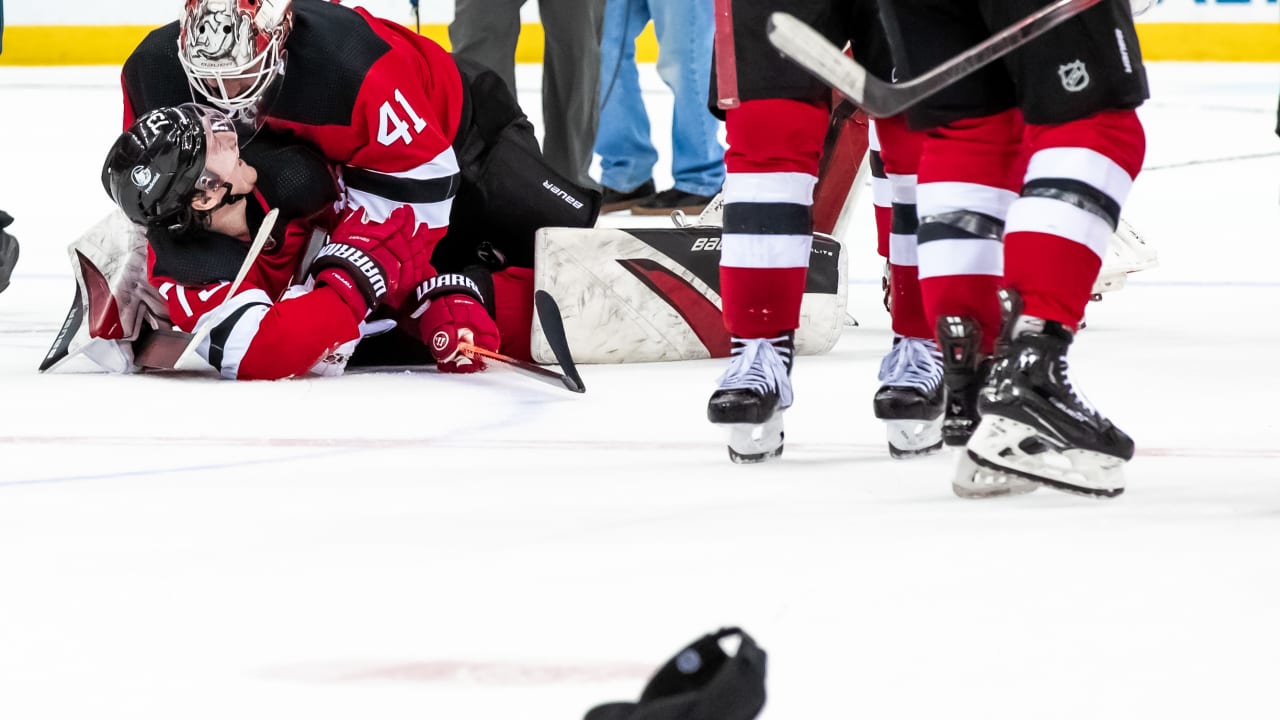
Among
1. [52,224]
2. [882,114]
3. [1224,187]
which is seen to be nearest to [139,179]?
[882,114]

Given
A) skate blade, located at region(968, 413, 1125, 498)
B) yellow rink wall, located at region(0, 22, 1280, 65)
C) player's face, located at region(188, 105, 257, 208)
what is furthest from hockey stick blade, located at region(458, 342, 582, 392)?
yellow rink wall, located at region(0, 22, 1280, 65)

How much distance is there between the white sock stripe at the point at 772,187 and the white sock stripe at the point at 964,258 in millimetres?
183

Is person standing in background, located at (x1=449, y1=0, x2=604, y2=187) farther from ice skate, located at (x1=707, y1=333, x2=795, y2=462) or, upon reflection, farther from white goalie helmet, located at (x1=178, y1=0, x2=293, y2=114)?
ice skate, located at (x1=707, y1=333, x2=795, y2=462)

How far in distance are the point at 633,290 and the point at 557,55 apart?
5.47 feet

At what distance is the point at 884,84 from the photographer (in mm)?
1432

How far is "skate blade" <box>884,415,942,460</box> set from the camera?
5.52ft

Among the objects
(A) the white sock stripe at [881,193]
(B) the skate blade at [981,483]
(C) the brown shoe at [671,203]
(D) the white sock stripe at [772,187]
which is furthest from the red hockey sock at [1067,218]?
(C) the brown shoe at [671,203]

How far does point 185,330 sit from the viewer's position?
2.29m

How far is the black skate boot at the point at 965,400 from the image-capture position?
1425mm

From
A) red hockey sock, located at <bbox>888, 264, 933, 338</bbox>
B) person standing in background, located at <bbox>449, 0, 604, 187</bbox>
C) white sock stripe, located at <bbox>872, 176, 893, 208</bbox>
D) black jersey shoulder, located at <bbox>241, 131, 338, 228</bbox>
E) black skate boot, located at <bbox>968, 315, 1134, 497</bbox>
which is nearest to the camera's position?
black skate boot, located at <bbox>968, 315, 1134, 497</bbox>

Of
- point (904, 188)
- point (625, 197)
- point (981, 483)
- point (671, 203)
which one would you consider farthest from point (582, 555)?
point (625, 197)

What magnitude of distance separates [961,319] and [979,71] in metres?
0.22

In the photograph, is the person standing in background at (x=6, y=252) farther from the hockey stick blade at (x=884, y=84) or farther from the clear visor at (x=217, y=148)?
the hockey stick blade at (x=884, y=84)

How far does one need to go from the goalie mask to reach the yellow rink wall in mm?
7466
